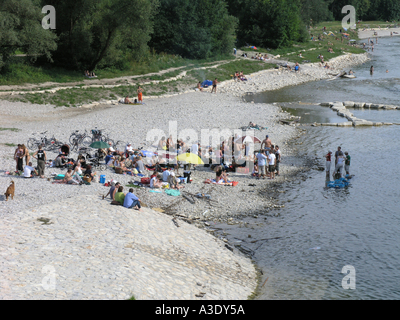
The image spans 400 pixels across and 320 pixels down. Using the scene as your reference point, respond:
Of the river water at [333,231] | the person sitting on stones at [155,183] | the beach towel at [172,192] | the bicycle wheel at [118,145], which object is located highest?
the bicycle wheel at [118,145]

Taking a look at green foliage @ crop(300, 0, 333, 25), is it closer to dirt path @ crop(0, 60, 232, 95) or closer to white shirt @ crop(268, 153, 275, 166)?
dirt path @ crop(0, 60, 232, 95)

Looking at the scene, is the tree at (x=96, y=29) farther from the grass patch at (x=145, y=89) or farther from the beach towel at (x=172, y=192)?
the beach towel at (x=172, y=192)

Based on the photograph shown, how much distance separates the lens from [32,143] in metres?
23.5

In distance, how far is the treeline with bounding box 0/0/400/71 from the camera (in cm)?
3572

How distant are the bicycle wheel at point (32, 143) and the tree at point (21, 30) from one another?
45.1 feet

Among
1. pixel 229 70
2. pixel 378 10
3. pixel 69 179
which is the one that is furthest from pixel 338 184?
pixel 378 10

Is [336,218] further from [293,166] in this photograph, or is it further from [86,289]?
[86,289]

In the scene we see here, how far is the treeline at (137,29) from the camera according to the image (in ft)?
117

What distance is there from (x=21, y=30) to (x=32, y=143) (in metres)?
15.9

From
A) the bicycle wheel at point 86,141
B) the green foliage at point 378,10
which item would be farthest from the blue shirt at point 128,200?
the green foliage at point 378,10

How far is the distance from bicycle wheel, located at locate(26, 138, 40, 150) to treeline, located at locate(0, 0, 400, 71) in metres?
13.8

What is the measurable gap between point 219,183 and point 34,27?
74.2 ft
